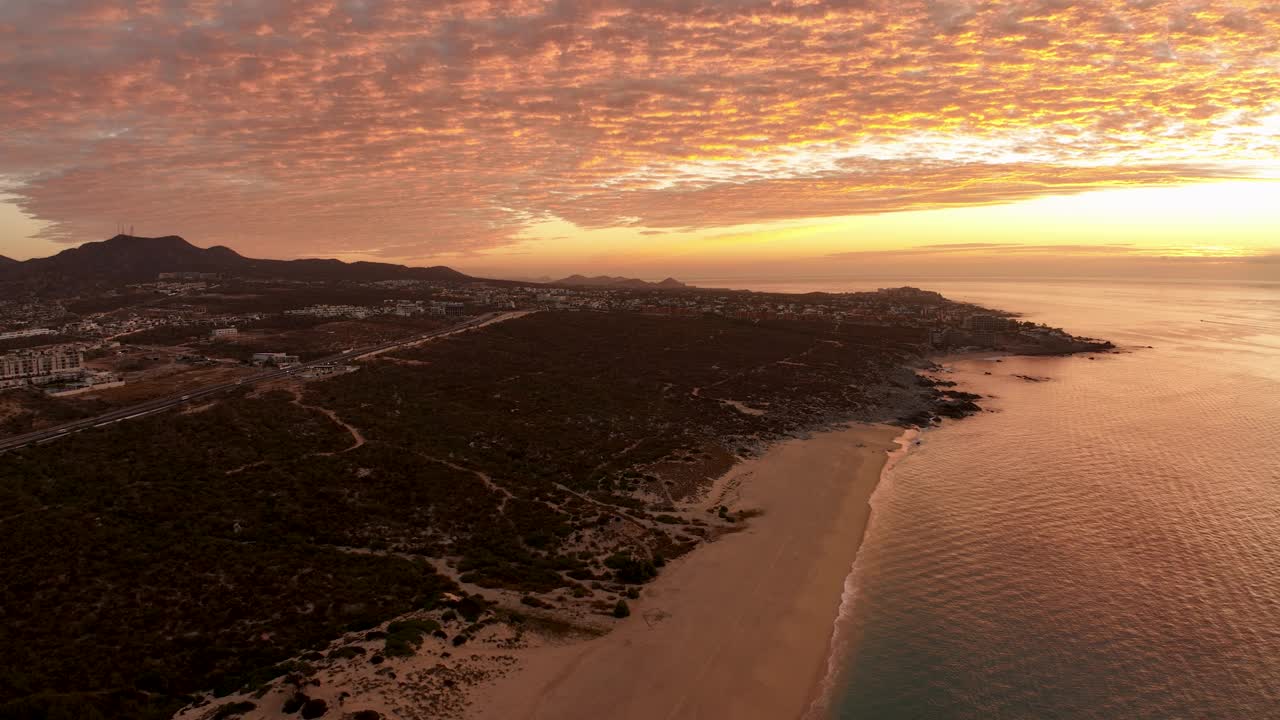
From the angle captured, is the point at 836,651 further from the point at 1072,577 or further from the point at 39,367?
the point at 39,367

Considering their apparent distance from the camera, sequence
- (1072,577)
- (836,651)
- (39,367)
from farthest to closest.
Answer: (39,367), (1072,577), (836,651)

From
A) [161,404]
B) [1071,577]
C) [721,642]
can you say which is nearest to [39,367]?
[161,404]

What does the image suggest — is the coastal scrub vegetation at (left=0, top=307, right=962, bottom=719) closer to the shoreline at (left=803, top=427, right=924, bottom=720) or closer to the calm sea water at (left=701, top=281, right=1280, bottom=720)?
the shoreline at (left=803, top=427, right=924, bottom=720)

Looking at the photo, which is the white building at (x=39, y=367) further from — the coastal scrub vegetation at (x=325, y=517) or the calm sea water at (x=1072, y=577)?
the calm sea water at (x=1072, y=577)

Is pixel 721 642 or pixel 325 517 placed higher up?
pixel 325 517

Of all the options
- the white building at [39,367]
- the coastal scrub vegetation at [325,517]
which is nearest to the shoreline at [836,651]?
the coastal scrub vegetation at [325,517]

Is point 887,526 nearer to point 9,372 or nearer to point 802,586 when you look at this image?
point 802,586
